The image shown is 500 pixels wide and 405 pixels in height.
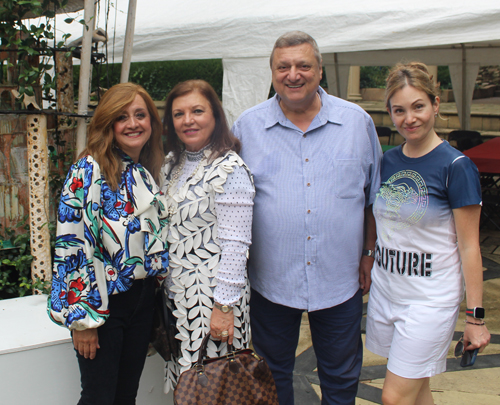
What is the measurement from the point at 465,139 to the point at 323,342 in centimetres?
530

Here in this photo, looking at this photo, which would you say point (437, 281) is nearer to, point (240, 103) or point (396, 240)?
point (396, 240)

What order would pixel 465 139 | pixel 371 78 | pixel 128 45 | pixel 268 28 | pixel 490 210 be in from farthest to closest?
pixel 371 78 → pixel 465 139 → pixel 490 210 → pixel 268 28 → pixel 128 45

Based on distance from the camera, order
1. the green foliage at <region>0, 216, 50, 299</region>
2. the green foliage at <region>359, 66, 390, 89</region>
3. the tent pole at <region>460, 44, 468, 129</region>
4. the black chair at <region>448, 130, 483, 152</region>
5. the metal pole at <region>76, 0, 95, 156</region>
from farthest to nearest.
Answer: the green foliage at <region>359, 66, 390, 89</region> → the tent pole at <region>460, 44, 468, 129</region> → the black chair at <region>448, 130, 483, 152</region> → the green foliage at <region>0, 216, 50, 299</region> → the metal pole at <region>76, 0, 95, 156</region>

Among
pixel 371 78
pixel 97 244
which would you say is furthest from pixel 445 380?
pixel 371 78

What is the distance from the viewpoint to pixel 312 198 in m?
1.93

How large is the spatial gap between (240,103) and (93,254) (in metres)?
2.85

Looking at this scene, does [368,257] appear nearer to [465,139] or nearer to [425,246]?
[425,246]

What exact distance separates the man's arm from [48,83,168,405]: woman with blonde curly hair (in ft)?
2.98

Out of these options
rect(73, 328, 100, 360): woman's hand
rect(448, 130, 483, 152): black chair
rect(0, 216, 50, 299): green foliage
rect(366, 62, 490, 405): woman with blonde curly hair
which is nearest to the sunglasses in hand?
rect(366, 62, 490, 405): woman with blonde curly hair

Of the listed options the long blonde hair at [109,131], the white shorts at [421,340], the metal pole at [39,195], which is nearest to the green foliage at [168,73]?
the metal pole at [39,195]

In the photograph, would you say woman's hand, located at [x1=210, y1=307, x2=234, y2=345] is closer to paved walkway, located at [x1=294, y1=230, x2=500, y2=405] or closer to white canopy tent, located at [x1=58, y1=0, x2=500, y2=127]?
paved walkway, located at [x1=294, y1=230, x2=500, y2=405]

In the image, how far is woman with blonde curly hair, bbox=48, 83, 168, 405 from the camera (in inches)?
64.9

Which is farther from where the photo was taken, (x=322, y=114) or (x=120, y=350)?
(x=322, y=114)

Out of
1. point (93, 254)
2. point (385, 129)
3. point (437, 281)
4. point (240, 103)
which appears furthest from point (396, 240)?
point (385, 129)
